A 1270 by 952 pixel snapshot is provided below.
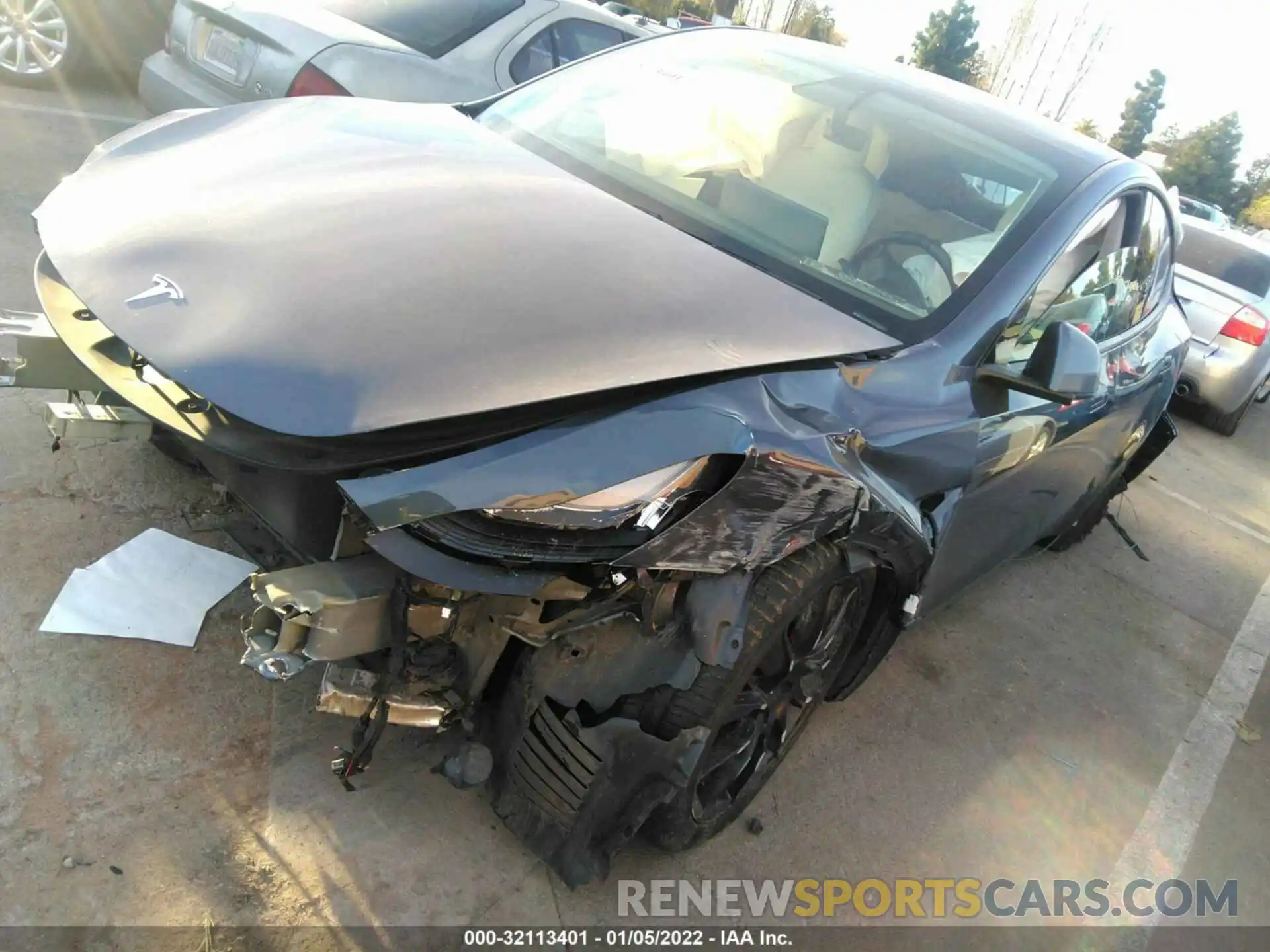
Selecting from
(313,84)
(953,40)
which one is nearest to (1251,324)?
(313,84)

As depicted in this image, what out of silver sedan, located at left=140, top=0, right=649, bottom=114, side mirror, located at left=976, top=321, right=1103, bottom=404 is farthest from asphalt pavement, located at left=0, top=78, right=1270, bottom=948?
side mirror, located at left=976, top=321, right=1103, bottom=404

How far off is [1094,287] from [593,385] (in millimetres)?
2015

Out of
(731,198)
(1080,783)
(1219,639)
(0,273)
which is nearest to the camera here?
(731,198)

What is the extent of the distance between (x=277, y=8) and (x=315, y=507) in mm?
3615

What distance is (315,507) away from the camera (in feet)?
5.83

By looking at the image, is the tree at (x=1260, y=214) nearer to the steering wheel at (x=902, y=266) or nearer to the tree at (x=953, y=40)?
the tree at (x=953, y=40)

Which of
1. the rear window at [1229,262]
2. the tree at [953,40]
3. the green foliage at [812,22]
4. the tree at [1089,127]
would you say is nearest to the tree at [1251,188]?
the tree at [1089,127]

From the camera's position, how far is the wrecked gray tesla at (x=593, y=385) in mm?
1646

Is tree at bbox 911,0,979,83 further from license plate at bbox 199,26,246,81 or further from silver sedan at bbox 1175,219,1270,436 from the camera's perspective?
license plate at bbox 199,26,246,81

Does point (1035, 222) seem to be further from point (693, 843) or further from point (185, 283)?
point (185, 283)

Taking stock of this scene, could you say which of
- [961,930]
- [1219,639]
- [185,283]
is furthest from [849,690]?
[1219,639]

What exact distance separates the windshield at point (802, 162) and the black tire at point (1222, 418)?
5.81 meters

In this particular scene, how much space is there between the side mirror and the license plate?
3.70 metres

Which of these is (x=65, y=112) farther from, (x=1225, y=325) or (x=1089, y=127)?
(x=1089, y=127)
